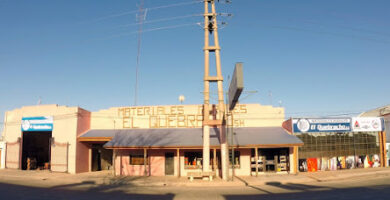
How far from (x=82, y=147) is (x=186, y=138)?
33.7 ft

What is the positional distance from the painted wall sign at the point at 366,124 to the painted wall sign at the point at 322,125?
598mm

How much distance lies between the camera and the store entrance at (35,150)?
2856 centimetres

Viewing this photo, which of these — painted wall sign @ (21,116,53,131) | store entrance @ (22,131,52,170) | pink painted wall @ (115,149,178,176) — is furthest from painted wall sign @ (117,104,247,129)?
store entrance @ (22,131,52,170)

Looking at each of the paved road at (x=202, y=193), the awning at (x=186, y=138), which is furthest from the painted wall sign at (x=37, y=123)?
the paved road at (x=202, y=193)

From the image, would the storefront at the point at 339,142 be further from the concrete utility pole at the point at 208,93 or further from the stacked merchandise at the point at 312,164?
the concrete utility pole at the point at 208,93

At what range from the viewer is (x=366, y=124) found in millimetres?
25141

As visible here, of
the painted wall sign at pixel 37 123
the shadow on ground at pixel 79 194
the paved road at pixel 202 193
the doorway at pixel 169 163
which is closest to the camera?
the paved road at pixel 202 193

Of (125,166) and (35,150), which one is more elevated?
(35,150)

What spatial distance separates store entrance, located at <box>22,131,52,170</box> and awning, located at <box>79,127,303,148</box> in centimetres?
778

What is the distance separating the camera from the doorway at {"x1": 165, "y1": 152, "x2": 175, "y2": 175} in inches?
931

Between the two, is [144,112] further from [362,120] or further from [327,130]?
[362,120]

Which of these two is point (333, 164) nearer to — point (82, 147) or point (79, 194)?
point (79, 194)

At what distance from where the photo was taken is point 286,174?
22516 mm

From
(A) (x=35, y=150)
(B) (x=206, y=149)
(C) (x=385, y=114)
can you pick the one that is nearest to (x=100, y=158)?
(A) (x=35, y=150)
